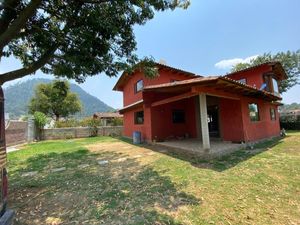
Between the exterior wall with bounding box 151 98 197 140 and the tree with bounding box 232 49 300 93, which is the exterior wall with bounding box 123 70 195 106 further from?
the tree with bounding box 232 49 300 93

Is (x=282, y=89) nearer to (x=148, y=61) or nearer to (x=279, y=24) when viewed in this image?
(x=279, y=24)

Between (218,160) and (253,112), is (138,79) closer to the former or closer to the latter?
(253,112)

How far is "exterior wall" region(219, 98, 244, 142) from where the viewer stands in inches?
405

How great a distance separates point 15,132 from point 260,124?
2000cm

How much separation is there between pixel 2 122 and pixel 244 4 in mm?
12229

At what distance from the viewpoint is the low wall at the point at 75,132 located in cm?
1952

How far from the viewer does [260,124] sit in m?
12.2

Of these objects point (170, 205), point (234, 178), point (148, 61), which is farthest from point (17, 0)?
point (234, 178)

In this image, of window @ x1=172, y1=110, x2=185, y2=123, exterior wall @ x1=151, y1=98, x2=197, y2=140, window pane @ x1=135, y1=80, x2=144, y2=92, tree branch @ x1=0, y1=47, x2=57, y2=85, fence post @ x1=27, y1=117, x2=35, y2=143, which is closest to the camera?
tree branch @ x1=0, y1=47, x2=57, y2=85

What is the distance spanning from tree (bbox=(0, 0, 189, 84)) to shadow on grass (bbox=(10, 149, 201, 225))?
325cm

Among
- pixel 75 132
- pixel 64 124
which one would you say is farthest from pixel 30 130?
pixel 75 132

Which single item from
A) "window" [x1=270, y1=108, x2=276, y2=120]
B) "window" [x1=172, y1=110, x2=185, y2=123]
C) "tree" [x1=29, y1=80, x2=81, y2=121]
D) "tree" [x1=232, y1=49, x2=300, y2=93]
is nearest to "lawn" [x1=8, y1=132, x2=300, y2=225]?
"window" [x1=172, y1=110, x2=185, y2=123]

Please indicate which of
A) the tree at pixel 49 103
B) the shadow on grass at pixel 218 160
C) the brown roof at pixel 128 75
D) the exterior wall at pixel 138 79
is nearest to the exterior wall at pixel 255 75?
the brown roof at pixel 128 75

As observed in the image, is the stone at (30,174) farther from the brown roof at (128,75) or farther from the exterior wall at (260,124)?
the exterior wall at (260,124)
